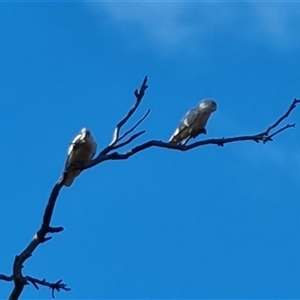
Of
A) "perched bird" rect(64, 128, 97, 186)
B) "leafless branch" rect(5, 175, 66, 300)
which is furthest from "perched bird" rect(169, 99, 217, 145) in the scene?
Answer: "leafless branch" rect(5, 175, 66, 300)

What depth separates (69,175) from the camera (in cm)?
734

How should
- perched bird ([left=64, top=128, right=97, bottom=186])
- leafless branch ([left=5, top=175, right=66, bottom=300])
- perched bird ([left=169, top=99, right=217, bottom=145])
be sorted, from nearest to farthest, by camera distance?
leafless branch ([left=5, top=175, right=66, bottom=300]), perched bird ([left=64, top=128, right=97, bottom=186]), perched bird ([left=169, top=99, right=217, bottom=145])

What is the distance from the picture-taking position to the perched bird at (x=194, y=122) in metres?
8.98

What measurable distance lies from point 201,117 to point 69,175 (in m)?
2.61

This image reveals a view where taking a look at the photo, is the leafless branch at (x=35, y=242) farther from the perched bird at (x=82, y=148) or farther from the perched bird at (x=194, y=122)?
the perched bird at (x=194, y=122)

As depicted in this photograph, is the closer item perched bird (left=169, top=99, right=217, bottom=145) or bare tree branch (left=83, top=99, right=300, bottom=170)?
bare tree branch (left=83, top=99, right=300, bottom=170)

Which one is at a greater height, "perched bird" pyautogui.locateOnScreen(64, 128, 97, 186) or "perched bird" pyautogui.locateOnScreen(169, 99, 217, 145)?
"perched bird" pyautogui.locateOnScreen(169, 99, 217, 145)

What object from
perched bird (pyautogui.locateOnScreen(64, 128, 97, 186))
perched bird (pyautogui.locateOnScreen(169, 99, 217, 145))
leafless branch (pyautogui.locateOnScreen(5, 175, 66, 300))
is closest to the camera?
leafless branch (pyautogui.locateOnScreen(5, 175, 66, 300))

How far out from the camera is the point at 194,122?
373 inches

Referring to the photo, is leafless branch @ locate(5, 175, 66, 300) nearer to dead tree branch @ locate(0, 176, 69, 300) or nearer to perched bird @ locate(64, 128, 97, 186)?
dead tree branch @ locate(0, 176, 69, 300)

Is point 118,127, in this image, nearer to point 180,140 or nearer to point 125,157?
point 125,157

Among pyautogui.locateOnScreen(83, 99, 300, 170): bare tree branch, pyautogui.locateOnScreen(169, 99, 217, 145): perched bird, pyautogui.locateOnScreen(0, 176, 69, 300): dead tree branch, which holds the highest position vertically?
pyautogui.locateOnScreen(169, 99, 217, 145): perched bird

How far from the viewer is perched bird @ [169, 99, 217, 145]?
29.5 feet

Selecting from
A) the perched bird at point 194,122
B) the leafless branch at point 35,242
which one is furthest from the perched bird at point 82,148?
the leafless branch at point 35,242
